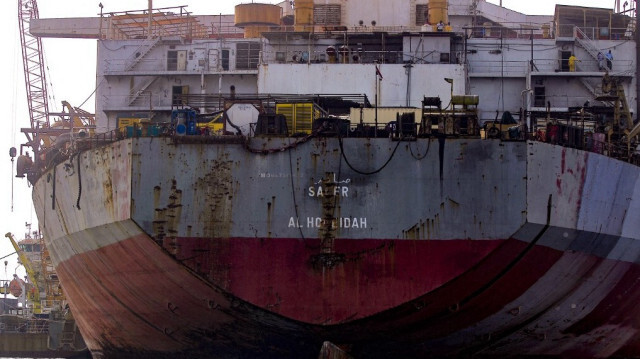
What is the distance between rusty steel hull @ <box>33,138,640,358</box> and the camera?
92.1 ft

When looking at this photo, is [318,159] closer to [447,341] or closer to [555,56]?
[447,341]

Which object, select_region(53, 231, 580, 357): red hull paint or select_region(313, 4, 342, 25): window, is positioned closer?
select_region(53, 231, 580, 357): red hull paint

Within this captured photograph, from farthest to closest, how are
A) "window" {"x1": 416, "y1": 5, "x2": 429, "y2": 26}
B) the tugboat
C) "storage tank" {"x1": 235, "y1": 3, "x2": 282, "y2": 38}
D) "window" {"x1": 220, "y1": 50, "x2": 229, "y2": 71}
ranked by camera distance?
the tugboat
"window" {"x1": 416, "y1": 5, "x2": 429, "y2": 26}
"storage tank" {"x1": 235, "y1": 3, "x2": 282, "y2": 38}
"window" {"x1": 220, "y1": 50, "x2": 229, "y2": 71}

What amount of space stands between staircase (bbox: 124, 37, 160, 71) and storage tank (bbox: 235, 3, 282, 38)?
10.5 feet

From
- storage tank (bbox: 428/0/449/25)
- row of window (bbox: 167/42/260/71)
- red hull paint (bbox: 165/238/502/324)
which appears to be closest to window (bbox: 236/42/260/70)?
row of window (bbox: 167/42/260/71)

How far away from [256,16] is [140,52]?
4055 mm

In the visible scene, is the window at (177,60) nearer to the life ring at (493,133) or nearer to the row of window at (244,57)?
the row of window at (244,57)

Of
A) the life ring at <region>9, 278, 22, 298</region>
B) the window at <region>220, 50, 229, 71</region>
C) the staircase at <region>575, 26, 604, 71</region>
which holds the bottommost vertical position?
the life ring at <region>9, 278, 22, 298</region>

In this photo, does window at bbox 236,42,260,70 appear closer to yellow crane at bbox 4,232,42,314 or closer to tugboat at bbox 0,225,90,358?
tugboat at bbox 0,225,90,358

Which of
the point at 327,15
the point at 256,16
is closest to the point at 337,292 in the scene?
the point at 327,15

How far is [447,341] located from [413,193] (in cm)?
368

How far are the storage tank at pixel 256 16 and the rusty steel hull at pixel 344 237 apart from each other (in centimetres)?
1264

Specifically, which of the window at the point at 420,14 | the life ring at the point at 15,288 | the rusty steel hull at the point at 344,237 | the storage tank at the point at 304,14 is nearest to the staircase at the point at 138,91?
the storage tank at the point at 304,14

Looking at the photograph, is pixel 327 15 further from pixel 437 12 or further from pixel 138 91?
pixel 138 91
